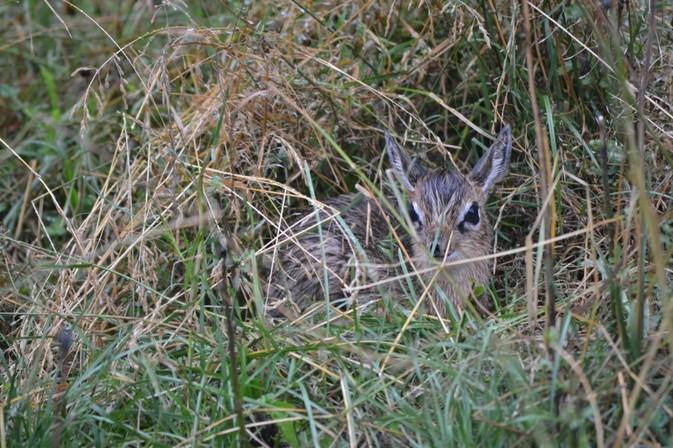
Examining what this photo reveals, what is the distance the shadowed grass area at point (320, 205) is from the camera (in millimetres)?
3447

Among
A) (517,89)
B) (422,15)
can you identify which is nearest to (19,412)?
(517,89)

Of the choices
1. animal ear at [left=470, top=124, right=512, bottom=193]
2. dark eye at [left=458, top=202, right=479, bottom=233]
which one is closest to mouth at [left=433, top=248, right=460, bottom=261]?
dark eye at [left=458, top=202, right=479, bottom=233]

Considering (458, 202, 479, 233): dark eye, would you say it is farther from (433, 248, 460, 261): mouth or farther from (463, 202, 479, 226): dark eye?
(433, 248, 460, 261): mouth

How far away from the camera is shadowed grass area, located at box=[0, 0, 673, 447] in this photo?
3.45 metres

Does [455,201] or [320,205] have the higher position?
[320,205]

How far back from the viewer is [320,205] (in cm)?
439

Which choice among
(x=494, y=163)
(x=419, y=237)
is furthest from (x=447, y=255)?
(x=494, y=163)

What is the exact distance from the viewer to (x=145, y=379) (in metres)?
3.81

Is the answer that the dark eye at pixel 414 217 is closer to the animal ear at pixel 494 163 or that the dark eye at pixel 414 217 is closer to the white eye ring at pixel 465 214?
the white eye ring at pixel 465 214

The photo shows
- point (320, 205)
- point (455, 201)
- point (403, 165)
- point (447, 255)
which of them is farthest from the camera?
point (403, 165)

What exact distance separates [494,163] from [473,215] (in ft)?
0.80

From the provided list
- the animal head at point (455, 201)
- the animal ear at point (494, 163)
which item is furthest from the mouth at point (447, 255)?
the animal ear at point (494, 163)

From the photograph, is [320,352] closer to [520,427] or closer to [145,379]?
[145,379]

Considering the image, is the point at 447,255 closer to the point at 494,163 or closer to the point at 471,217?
the point at 471,217
